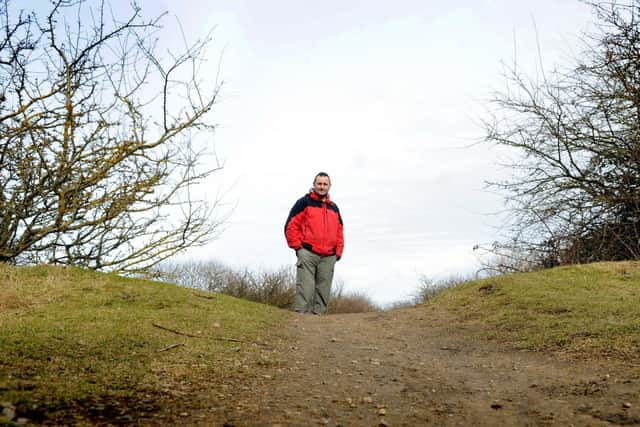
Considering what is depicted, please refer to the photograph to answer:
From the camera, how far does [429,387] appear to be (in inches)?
171

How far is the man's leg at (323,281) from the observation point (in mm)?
10273

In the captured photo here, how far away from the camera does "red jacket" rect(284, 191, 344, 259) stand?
1016cm

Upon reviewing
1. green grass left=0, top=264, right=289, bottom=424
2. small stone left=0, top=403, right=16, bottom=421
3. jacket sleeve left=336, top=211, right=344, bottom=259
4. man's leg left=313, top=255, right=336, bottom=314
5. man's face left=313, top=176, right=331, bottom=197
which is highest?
man's face left=313, top=176, right=331, bottom=197

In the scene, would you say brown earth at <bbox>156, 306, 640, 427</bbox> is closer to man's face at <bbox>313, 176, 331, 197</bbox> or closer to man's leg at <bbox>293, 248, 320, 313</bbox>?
man's leg at <bbox>293, 248, 320, 313</bbox>

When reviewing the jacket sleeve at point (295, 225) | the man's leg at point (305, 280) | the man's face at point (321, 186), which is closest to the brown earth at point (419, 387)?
the man's leg at point (305, 280)

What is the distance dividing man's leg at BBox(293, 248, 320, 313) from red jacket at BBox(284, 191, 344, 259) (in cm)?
14

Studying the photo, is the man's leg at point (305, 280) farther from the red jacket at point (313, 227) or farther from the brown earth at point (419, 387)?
the brown earth at point (419, 387)

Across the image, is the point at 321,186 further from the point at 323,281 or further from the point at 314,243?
the point at 323,281

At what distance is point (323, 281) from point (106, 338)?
548 cm

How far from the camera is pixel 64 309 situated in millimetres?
6504

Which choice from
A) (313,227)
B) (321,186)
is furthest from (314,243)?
(321,186)

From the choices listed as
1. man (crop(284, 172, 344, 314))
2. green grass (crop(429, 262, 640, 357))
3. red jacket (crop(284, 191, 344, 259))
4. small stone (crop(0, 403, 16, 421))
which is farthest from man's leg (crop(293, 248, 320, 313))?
small stone (crop(0, 403, 16, 421))

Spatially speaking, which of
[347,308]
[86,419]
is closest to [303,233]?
[86,419]

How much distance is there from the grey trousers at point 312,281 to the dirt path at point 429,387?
3341 millimetres
